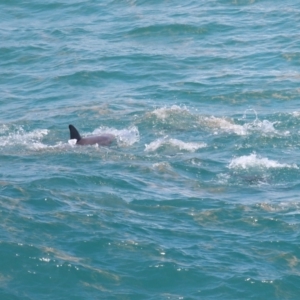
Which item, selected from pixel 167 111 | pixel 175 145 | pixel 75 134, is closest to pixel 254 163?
pixel 175 145

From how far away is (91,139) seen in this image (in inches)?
734

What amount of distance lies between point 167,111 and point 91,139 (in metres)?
3.07

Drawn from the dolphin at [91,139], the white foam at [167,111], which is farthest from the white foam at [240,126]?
the dolphin at [91,139]

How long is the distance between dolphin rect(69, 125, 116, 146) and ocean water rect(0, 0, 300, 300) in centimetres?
26

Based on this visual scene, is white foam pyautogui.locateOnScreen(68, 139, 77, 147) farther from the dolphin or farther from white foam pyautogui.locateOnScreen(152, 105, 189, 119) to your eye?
white foam pyautogui.locateOnScreen(152, 105, 189, 119)

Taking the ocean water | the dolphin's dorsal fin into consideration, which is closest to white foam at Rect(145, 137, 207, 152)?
the ocean water

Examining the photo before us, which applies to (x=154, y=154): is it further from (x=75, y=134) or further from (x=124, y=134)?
(x=75, y=134)

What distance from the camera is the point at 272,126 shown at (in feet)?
63.9

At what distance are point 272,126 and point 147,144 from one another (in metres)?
3.22

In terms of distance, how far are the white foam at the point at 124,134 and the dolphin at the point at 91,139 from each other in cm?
23

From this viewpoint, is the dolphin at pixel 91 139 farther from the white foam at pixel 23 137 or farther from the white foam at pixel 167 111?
the white foam at pixel 167 111

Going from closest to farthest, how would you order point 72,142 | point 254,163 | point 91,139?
point 254,163 < point 72,142 < point 91,139

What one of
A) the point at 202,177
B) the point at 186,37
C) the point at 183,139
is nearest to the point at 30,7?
the point at 186,37

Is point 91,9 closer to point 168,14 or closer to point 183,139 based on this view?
point 168,14
